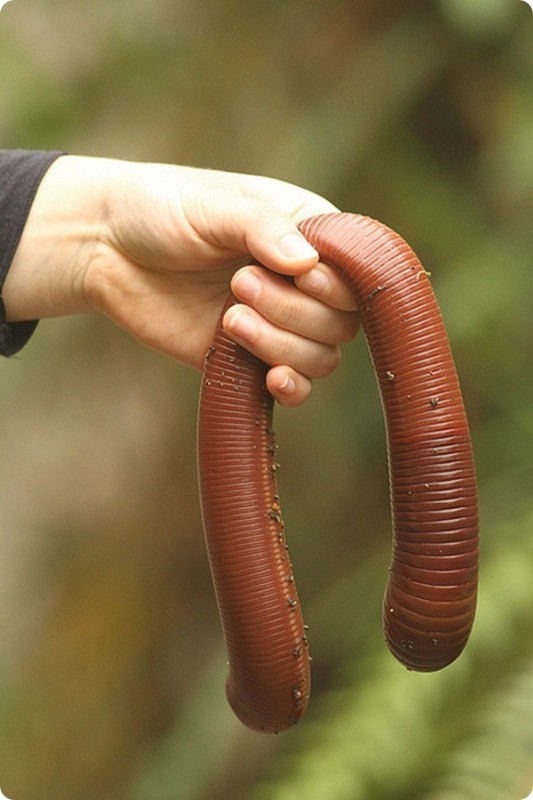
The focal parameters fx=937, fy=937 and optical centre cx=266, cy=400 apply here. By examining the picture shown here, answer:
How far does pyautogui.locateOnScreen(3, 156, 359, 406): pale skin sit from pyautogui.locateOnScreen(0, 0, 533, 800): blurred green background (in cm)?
90

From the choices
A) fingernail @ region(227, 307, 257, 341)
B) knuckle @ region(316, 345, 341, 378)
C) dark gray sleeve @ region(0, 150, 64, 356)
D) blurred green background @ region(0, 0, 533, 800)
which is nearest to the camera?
fingernail @ region(227, 307, 257, 341)

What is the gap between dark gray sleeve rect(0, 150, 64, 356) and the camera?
1.34m

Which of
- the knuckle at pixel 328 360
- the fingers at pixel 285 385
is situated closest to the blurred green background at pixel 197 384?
the knuckle at pixel 328 360

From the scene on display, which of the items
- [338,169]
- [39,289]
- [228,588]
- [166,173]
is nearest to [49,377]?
[338,169]

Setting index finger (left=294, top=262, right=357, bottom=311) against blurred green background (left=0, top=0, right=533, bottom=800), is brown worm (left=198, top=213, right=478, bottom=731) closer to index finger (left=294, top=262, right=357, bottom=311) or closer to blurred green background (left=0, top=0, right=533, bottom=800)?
index finger (left=294, top=262, right=357, bottom=311)

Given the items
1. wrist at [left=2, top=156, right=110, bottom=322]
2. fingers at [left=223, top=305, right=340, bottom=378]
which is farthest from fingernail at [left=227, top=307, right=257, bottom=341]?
wrist at [left=2, top=156, right=110, bottom=322]

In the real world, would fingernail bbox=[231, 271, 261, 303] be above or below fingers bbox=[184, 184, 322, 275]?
below

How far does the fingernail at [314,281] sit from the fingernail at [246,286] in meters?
0.05

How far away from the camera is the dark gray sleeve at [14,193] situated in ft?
4.39

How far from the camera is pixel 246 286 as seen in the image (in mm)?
1053

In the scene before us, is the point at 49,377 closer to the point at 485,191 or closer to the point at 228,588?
the point at 485,191

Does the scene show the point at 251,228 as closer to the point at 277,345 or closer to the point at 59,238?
the point at 277,345

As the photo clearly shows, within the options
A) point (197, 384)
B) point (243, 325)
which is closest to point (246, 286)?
point (243, 325)

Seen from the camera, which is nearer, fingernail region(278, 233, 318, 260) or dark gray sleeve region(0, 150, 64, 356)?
fingernail region(278, 233, 318, 260)
